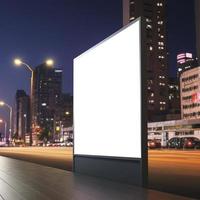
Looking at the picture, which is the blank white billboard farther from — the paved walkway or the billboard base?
the paved walkway

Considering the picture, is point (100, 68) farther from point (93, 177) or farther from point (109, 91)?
point (93, 177)

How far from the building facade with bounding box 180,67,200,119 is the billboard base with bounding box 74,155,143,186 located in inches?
5523

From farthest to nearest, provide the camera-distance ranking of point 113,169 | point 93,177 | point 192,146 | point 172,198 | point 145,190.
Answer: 1. point 192,146
2. point 93,177
3. point 113,169
4. point 145,190
5. point 172,198

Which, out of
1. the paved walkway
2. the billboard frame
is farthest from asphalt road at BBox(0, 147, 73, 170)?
the paved walkway

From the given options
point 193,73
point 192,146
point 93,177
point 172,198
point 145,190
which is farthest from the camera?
point 193,73

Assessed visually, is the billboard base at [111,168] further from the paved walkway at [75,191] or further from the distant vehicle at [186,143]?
the distant vehicle at [186,143]

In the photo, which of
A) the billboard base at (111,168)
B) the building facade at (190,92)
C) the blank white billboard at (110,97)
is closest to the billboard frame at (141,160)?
the billboard base at (111,168)

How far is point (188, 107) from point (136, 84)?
517ft

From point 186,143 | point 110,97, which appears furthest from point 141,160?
point 186,143

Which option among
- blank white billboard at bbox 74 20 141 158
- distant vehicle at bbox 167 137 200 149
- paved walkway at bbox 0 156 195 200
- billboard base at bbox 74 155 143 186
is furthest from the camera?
distant vehicle at bbox 167 137 200 149

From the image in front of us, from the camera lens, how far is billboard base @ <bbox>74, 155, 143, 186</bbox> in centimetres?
1273

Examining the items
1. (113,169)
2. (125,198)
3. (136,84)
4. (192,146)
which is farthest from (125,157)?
(192,146)

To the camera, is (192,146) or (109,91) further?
(192,146)

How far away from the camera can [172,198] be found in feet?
33.7
